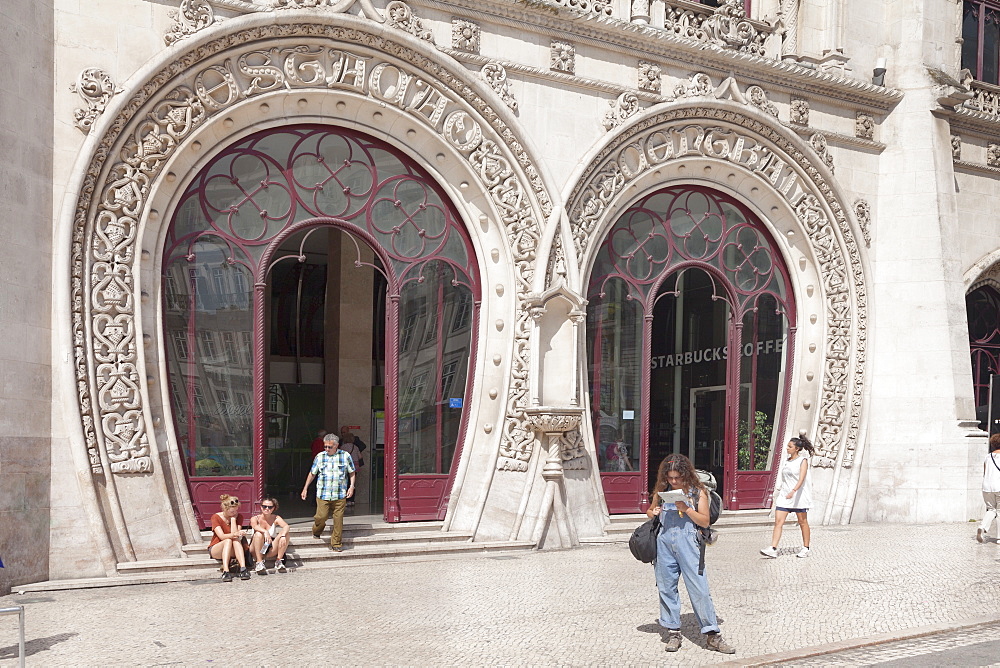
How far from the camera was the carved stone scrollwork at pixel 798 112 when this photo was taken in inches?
618

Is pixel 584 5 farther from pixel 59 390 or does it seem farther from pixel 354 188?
pixel 59 390

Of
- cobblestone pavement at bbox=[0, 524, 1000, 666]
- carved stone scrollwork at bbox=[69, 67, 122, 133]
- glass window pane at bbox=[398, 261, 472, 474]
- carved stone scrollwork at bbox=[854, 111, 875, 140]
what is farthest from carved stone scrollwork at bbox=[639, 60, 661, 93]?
carved stone scrollwork at bbox=[69, 67, 122, 133]

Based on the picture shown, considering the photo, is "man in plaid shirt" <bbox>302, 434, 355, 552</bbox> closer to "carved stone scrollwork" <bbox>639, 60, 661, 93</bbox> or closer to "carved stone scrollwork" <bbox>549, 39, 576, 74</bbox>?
"carved stone scrollwork" <bbox>549, 39, 576, 74</bbox>

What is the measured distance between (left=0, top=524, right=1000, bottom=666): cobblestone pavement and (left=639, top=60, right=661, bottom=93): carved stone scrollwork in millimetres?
6513

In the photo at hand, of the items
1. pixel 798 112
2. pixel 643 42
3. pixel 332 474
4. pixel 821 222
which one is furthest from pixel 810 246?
pixel 332 474

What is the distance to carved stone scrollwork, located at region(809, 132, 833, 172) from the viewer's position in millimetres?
15836

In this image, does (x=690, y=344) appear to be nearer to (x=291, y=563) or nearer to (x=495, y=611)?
(x=291, y=563)

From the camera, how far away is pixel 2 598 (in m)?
9.33

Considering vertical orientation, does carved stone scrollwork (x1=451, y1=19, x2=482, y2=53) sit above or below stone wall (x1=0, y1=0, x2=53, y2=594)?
above

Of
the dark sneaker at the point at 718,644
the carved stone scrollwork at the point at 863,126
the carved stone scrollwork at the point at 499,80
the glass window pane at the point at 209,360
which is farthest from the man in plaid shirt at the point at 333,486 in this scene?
the carved stone scrollwork at the point at 863,126

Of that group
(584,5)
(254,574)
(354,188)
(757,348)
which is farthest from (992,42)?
(254,574)

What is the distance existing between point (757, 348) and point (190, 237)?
874 cm

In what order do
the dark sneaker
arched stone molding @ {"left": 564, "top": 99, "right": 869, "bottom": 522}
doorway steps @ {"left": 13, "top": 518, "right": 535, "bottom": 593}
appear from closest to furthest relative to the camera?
the dark sneaker < doorway steps @ {"left": 13, "top": 518, "right": 535, "bottom": 593} < arched stone molding @ {"left": 564, "top": 99, "right": 869, "bottom": 522}

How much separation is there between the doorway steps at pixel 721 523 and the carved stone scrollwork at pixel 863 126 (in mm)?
6260
